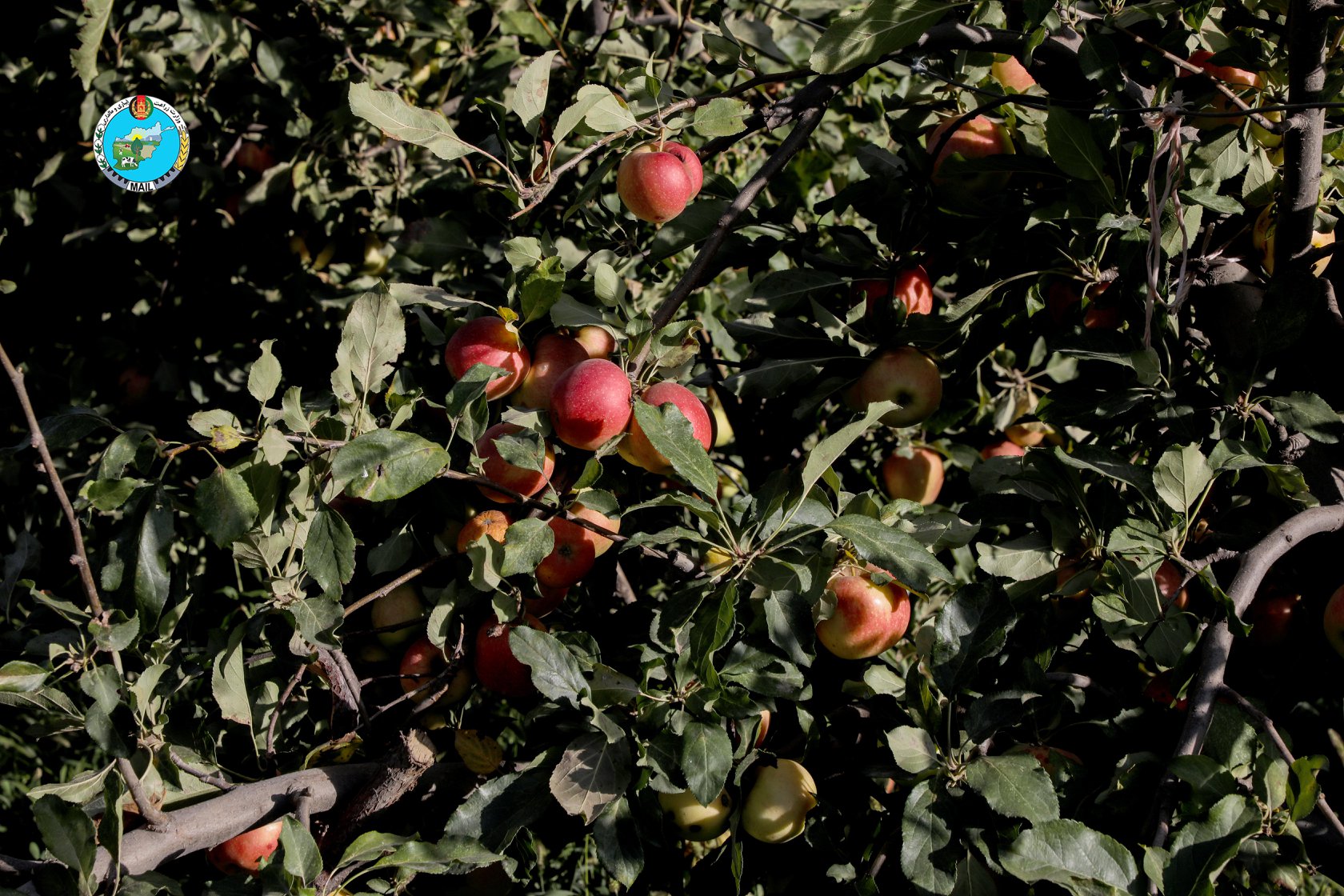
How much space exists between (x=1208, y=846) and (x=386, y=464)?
78 cm

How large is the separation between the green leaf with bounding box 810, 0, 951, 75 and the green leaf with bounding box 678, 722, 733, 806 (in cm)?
71

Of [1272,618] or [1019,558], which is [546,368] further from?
[1272,618]

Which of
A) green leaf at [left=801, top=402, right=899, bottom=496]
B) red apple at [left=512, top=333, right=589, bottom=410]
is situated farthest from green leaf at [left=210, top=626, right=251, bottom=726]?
green leaf at [left=801, top=402, right=899, bottom=496]

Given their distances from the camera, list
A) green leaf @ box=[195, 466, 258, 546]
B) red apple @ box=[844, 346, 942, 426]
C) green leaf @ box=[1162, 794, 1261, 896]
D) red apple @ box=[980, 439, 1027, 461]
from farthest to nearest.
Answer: red apple @ box=[980, 439, 1027, 461] → red apple @ box=[844, 346, 942, 426] → green leaf @ box=[195, 466, 258, 546] → green leaf @ box=[1162, 794, 1261, 896]

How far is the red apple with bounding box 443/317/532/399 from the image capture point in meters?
1.16

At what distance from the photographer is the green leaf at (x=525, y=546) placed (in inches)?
37.3

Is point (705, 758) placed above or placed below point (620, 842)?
above

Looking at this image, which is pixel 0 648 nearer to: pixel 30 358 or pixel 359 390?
pixel 359 390

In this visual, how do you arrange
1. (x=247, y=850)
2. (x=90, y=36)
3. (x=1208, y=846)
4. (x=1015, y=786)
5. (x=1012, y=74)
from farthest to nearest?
(x=90, y=36) < (x=1012, y=74) < (x=247, y=850) < (x=1015, y=786) < (x=1208, y=846)

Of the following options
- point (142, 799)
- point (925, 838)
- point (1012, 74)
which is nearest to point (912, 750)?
point (925, 838)

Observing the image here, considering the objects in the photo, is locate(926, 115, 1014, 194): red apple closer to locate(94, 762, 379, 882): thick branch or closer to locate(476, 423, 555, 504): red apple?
locate(476, 423, 555, 504): red apple

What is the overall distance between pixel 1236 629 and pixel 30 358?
2416 millimetres

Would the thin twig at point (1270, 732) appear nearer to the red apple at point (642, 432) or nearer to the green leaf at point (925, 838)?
the green leaf at point (925, 838)

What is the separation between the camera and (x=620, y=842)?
3.30ft
